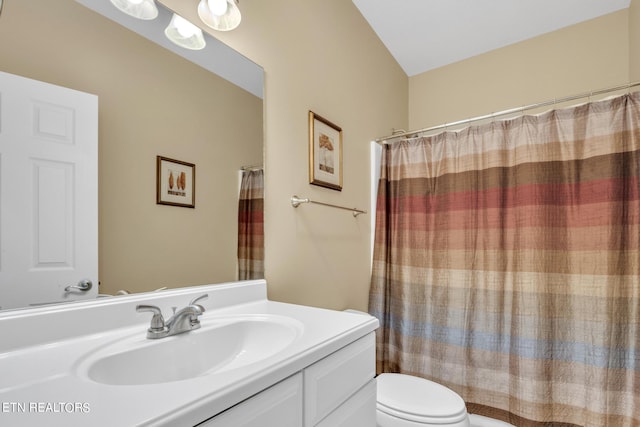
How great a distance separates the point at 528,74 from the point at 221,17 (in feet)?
7.21

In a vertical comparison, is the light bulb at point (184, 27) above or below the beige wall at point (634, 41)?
below

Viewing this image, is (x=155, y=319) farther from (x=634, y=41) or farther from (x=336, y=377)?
(x=634, y=41)

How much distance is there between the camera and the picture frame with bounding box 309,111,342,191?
4.81 ft

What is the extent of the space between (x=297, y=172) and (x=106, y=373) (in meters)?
0.98

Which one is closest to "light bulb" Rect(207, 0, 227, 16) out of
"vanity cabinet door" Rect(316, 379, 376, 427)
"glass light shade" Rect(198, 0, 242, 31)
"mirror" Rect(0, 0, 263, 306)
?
A: "glass light shade" Rect(198, 0, 242, 31)

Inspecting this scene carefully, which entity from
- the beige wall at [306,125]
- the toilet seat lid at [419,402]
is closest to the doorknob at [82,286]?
the beige wall at [306,125]

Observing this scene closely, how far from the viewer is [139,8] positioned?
0.89 m

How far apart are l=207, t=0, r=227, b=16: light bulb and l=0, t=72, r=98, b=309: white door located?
0.51 metres

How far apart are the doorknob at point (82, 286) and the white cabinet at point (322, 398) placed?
21.7 inches

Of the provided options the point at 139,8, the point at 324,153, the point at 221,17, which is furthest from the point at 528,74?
the point at 139,8

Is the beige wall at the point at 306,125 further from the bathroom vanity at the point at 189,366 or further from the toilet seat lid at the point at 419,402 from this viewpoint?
the toilet seat lid at the point at 419,402

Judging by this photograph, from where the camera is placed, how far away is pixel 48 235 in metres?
0.73

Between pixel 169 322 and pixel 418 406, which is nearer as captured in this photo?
pixel 169 322

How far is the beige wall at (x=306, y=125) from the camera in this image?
1.27 metres
